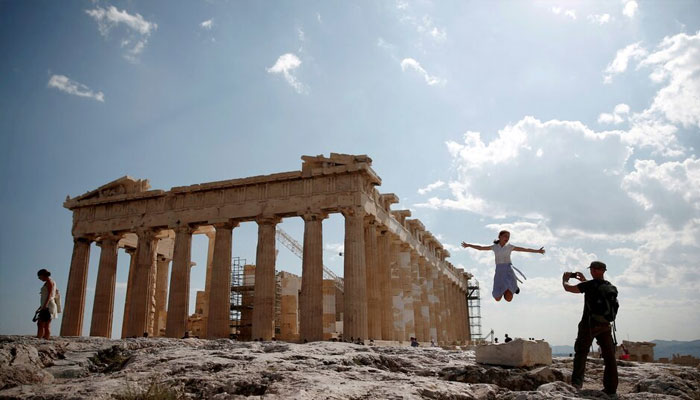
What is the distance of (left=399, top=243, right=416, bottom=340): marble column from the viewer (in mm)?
30438

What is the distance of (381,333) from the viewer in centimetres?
2747

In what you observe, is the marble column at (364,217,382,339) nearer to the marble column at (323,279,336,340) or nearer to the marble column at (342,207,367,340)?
the marble column at (342,207,367,340)

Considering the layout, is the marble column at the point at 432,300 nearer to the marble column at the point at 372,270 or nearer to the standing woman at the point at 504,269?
the marble column at the point at 372,270

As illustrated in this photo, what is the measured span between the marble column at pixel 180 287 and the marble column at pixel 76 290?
656 centimetres

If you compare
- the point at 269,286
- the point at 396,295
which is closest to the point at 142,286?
the point at 269,286

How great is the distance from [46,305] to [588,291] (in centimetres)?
1136

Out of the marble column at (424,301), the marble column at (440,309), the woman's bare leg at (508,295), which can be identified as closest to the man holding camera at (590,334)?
the woman's bare leg at (508,295)

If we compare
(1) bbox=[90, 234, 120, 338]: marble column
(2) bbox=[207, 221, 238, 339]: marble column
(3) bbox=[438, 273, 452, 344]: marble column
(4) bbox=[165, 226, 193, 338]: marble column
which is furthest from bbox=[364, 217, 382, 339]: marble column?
(1) bbox=[90, 234, 120, 338]: marble column

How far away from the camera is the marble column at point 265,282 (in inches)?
1020

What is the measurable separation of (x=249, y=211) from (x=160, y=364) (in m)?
21.1

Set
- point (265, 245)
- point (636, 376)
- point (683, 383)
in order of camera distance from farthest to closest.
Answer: point (265, 245) < point (636, 376) < point (683, 383)

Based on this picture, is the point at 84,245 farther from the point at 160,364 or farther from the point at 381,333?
the point at 160,364

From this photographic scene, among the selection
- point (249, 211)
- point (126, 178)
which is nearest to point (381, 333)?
point (249, 211)

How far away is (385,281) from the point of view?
28.8 meters
